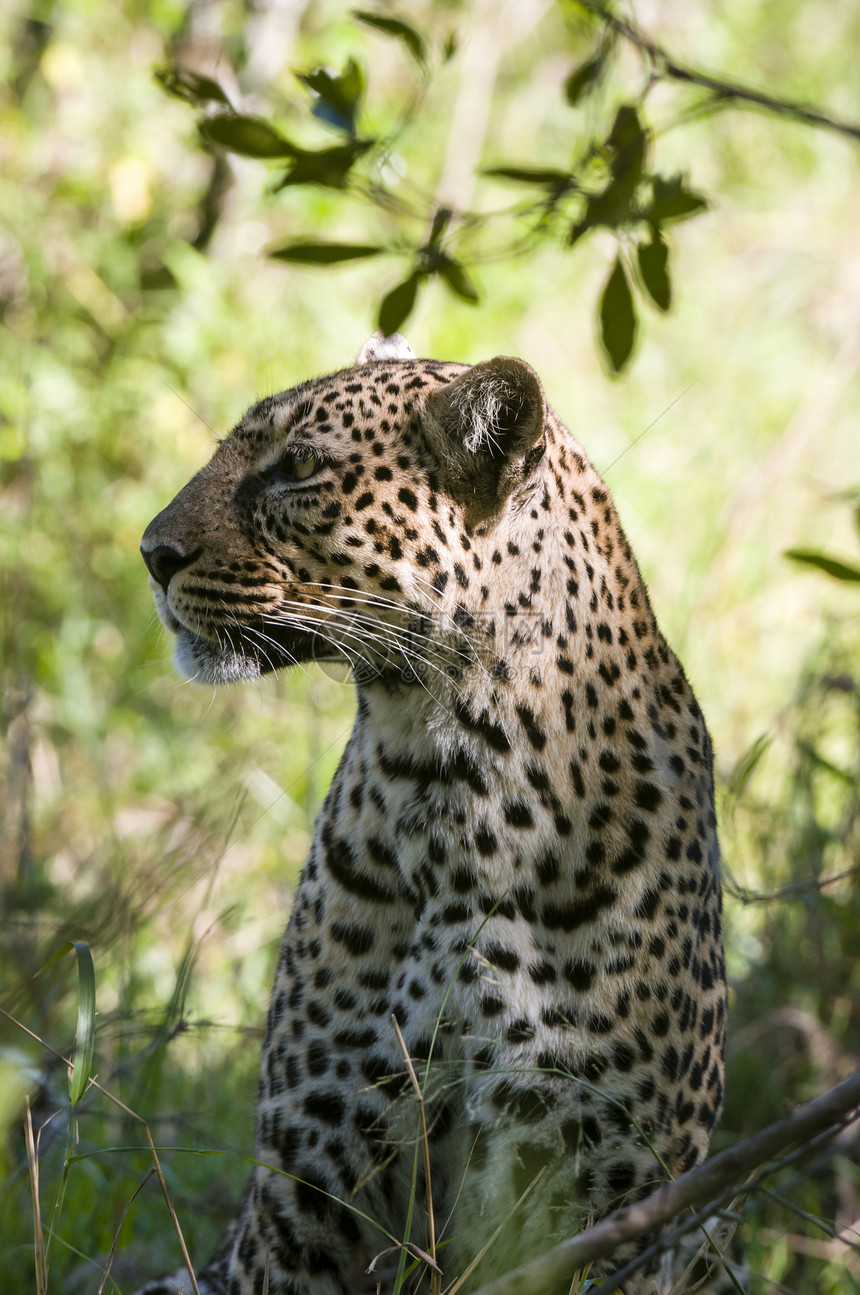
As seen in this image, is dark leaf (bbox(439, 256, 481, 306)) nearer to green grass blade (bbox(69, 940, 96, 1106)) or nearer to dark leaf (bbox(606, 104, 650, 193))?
dark leaf (bbox(606, 104, 650, 193))

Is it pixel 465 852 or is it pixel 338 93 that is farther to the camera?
pixel 465 852

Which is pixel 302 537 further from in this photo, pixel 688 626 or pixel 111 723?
pixel 111 723

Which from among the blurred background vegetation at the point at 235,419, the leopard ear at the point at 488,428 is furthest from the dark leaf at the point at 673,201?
the blurred background vegetation at the point at 235,419

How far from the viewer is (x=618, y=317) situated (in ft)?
8.38

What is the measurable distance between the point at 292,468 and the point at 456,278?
0.60 metres

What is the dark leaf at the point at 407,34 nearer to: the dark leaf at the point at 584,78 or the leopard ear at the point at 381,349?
the dark leaf at the point at 584,78

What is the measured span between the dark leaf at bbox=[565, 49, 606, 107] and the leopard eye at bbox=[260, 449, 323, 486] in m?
0.94

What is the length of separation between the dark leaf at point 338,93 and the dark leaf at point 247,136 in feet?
0.30

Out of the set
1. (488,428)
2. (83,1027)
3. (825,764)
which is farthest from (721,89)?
(825,764)

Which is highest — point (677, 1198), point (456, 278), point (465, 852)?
point (456, 278)

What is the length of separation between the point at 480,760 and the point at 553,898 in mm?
337

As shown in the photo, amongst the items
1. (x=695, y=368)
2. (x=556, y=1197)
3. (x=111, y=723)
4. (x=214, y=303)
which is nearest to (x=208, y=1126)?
(x=556, y=1197)

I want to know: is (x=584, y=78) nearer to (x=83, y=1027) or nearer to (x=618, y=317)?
(x=618, y=317)

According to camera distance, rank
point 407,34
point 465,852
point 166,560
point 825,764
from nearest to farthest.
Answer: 1. point 407,34
2. point 465,852
3. point 166,560
4. point 825,764
